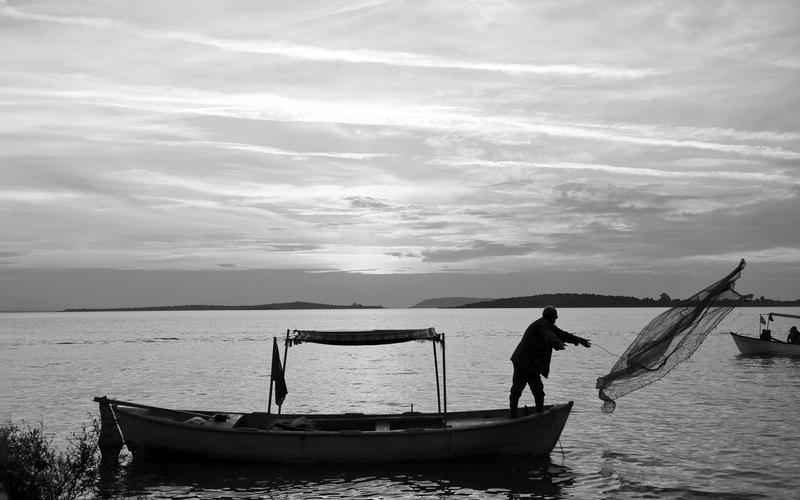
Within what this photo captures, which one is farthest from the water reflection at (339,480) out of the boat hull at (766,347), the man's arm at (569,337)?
the boat hull at (766,347)

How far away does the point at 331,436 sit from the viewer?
18.3 meters

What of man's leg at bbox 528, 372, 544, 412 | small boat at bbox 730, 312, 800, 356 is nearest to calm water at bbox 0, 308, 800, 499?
small boat at bbox 730, 312, 800, 356

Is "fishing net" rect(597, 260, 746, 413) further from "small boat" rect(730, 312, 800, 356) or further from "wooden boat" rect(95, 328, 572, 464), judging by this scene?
"small boat" rect(730, 312, 800, 356)

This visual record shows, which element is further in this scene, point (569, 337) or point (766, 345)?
point (766, 345)

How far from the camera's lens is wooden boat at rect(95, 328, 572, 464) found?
18359mm

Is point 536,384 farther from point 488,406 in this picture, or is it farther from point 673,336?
point 488,406

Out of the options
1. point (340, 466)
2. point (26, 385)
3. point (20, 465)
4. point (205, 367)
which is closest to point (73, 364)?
point (205, 367)

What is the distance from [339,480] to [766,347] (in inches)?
2055

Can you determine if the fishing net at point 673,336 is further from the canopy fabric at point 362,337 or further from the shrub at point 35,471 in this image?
the shrub at point 35,471

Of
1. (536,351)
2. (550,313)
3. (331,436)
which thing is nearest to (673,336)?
(550,313)

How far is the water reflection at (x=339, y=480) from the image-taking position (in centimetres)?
1723

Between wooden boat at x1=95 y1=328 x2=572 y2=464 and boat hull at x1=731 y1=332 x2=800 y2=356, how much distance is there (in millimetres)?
45074

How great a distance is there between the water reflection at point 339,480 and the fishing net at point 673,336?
3102 mm

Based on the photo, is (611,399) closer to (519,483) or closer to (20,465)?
(519,483)
